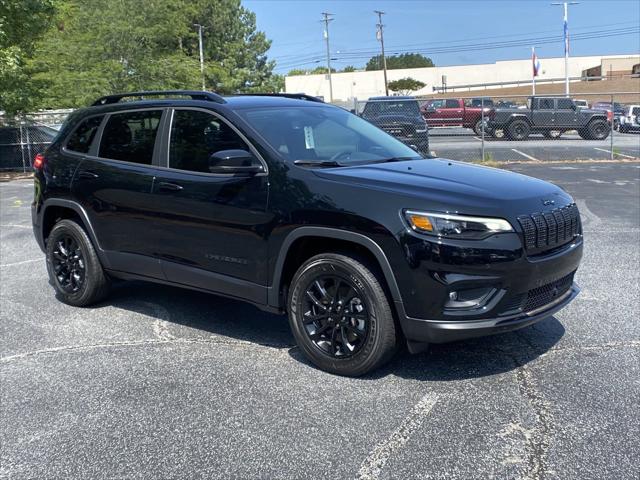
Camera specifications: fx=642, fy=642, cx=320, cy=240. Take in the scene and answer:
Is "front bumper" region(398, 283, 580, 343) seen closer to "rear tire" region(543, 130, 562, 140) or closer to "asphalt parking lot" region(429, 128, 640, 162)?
"asphalt parking lot" region(429, 128, 640, 162)

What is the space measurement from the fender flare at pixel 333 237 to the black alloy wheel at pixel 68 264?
221 cm

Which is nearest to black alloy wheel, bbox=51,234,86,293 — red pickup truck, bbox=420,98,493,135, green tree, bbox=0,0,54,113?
green tree, bbox=0,0,54,113

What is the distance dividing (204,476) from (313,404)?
0.88 m

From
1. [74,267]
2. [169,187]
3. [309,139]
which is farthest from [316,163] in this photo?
[74,267]

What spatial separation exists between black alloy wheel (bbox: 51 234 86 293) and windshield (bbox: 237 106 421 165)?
2.18m

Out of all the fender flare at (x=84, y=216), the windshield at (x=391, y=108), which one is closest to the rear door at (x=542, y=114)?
the windshield at (x=391, y=108)

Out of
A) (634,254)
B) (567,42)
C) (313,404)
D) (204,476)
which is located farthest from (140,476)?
(567,42)

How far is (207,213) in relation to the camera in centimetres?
457

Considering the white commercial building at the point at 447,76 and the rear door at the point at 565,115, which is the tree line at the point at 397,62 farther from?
the rear door at the point at 565,115

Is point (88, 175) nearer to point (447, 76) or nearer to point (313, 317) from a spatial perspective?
point (313, 317)

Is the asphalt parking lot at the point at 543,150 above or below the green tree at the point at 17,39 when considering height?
below

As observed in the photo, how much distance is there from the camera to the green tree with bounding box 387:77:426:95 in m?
85.5

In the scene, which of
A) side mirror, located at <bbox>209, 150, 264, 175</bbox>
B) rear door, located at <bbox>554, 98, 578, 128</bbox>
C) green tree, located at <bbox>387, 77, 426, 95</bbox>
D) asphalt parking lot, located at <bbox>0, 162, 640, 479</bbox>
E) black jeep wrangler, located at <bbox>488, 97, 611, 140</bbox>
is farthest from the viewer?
green tree, located at <bbox>387, 77, 426, 95</bbox>

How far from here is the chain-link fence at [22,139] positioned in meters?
19.9
